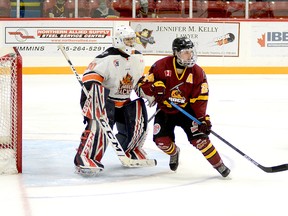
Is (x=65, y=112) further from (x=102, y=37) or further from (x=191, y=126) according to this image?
(x=102, y=37)

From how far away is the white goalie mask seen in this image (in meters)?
4.07

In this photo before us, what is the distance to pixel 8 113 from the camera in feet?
13.6

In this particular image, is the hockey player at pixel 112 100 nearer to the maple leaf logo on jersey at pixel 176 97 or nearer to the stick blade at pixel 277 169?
the maple leaf logo on jersey at pixel 176 97

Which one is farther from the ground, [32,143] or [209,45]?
[209,45]

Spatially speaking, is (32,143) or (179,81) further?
(32,143)

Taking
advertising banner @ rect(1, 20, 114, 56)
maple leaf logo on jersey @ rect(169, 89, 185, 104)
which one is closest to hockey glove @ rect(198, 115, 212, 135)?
maple leaf logo on jersey @ rect(169, 89, 185, 104)

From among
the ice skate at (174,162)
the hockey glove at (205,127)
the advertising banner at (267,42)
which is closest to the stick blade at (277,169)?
the hockey glove at (205,127)

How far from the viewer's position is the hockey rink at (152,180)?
11.0ft

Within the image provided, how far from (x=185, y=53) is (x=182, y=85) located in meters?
0.19

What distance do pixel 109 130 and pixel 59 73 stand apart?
6.10 m

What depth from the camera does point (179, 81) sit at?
157 inches

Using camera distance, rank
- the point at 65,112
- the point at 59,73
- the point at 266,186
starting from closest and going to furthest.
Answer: the point at 266,186, the point at 65,112, the point at 59,73

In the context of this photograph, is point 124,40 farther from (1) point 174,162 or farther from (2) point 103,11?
(2) point 103,11

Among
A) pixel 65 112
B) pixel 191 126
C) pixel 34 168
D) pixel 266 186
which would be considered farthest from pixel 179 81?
pixel 65 112
